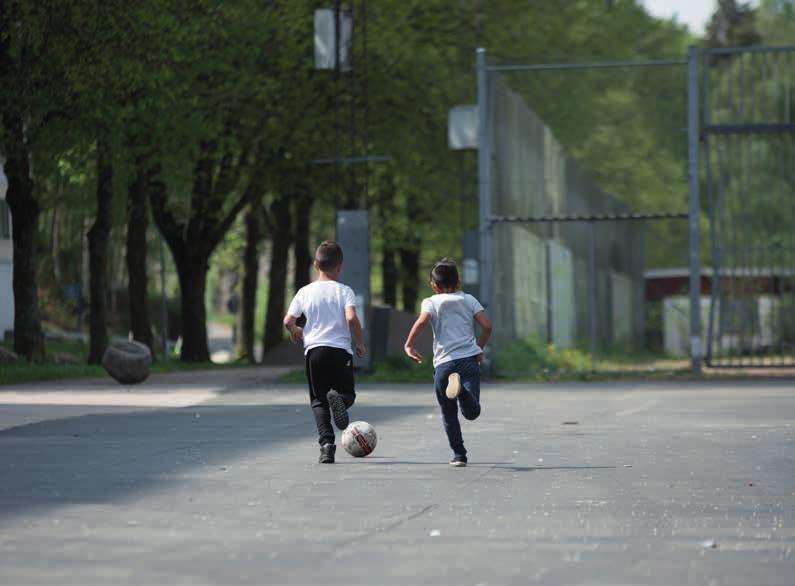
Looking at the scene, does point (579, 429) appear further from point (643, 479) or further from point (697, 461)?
point (643, 479)

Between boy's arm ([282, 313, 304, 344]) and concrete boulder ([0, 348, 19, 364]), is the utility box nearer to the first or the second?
concrete boulder ([0, 348, 19, 364])

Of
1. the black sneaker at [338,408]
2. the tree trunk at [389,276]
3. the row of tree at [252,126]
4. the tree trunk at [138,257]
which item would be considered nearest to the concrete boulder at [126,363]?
the row of tree at [252,126]

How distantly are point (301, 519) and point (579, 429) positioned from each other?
25.3 ft

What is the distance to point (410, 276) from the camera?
53.8 meters

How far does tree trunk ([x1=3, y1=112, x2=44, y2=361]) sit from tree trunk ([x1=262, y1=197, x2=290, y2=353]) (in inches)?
573

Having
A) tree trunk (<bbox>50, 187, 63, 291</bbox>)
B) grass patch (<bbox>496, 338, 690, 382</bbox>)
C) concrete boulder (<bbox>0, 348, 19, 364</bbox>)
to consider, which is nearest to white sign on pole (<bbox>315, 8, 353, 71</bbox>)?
grass patch (<bbox>496, 338, 690, 382</bbox>)

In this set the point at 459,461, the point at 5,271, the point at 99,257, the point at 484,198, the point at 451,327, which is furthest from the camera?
the point at 5,271

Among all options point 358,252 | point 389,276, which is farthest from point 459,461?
point 389,276

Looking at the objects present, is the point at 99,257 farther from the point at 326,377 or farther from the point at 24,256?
the point at 326,377

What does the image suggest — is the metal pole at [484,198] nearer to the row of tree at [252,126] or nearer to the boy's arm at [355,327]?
the row of tree at [252,126]

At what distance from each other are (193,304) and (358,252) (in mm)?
13698

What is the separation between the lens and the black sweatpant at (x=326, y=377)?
1270cm

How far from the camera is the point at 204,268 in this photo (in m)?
42.3

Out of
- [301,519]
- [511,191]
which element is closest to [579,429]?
[301,519]
